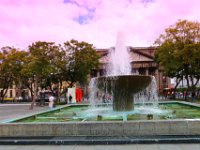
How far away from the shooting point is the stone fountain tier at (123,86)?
14.1m

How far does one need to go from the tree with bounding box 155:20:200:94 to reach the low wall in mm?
32841

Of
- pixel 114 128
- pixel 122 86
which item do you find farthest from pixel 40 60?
pixel 114 128

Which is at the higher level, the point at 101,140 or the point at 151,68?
the point at 151,68

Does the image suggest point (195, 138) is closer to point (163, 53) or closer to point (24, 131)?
point (24, 131)

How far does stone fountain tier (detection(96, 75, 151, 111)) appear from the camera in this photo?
1413 centimetres

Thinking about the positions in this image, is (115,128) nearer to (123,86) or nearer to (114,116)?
(114,116)

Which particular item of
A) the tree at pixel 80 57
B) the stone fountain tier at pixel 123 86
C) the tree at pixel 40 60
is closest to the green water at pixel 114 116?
the stone fountain tier at pixel 123 86

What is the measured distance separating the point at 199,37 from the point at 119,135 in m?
35.3

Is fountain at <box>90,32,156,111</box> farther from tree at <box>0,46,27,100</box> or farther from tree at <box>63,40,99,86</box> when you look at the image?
tree at <box>0,46,27,100</box>

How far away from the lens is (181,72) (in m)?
48.2

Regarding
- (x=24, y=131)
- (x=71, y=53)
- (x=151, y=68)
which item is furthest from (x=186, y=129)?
(x=151, y=68)

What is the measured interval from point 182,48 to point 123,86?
30.2 m

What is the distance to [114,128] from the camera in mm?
9477
